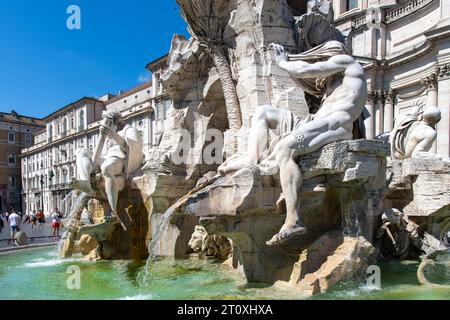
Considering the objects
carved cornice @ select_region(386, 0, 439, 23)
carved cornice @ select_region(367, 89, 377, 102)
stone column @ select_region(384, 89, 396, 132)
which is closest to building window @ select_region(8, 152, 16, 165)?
carved cornice @ select_region(367, 89, 377, 102)

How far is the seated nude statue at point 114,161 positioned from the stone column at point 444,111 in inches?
732

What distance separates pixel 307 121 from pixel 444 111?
2057 centimetres

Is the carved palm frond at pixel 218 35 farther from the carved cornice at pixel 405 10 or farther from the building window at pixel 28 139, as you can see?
the building window at pixel 28 139

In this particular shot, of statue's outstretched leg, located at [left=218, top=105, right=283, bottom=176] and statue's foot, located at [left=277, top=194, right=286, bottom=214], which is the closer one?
statue's foot, located at [left=277, top=194, right=286, bottom=214]

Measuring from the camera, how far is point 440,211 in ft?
23.2

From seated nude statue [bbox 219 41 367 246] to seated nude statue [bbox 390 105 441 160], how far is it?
2.74 m

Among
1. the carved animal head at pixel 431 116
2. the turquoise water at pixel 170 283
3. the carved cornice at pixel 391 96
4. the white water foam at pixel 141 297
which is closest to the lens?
the turquoise water at pixel 170 283

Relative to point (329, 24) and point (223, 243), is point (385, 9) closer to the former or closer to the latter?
point (329, 24)

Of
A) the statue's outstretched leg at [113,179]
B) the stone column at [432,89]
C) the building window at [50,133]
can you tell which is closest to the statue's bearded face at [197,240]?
the statue's outstretched leg at [113,179]

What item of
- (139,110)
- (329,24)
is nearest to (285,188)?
(329,24)

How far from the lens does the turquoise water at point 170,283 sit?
5.05 metres

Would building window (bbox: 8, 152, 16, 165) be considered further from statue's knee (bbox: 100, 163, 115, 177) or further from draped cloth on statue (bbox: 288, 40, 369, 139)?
draped cloth on statue (bbox: 288, 40, 369, 139)

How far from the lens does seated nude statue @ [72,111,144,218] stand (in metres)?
8.30
